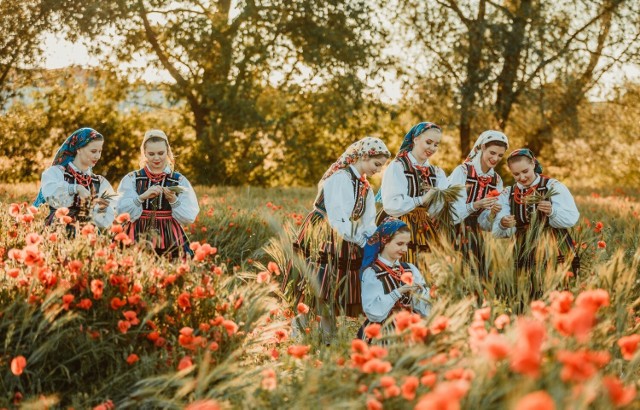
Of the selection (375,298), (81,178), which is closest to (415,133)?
(375,298)

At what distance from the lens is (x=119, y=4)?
17.0 meters

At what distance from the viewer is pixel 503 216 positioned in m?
5.80

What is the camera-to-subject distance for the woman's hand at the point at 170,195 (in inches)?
221

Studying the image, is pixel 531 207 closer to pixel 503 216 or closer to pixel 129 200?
pixel 503 216

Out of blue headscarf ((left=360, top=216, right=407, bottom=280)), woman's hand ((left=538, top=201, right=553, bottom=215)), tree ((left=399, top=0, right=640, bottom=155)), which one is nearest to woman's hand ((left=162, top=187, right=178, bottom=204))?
blue headscarf ((left=360, top=216, right=407, bottom=280))

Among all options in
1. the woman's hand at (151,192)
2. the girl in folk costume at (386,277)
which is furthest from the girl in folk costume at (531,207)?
the woman's hand at (151,192)

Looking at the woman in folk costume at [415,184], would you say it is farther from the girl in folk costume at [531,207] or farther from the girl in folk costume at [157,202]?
the girl in folk costume at [157,202]

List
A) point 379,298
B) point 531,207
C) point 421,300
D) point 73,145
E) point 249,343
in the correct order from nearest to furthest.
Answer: point 249,343
point 421,300
point 379,298
point 531,207
point 73,145

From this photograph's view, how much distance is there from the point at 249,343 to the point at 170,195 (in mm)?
2050

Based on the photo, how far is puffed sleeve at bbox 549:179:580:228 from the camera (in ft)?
18.4

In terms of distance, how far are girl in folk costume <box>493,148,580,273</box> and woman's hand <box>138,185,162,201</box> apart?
99.3 inches

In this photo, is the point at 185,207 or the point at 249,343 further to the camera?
the point at 185,207

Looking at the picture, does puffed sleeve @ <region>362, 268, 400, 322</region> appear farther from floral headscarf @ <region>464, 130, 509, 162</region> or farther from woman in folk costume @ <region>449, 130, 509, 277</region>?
floral headscarf @ <region>464, 130, 509, 162</region>

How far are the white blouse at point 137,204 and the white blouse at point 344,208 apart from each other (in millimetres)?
1074
